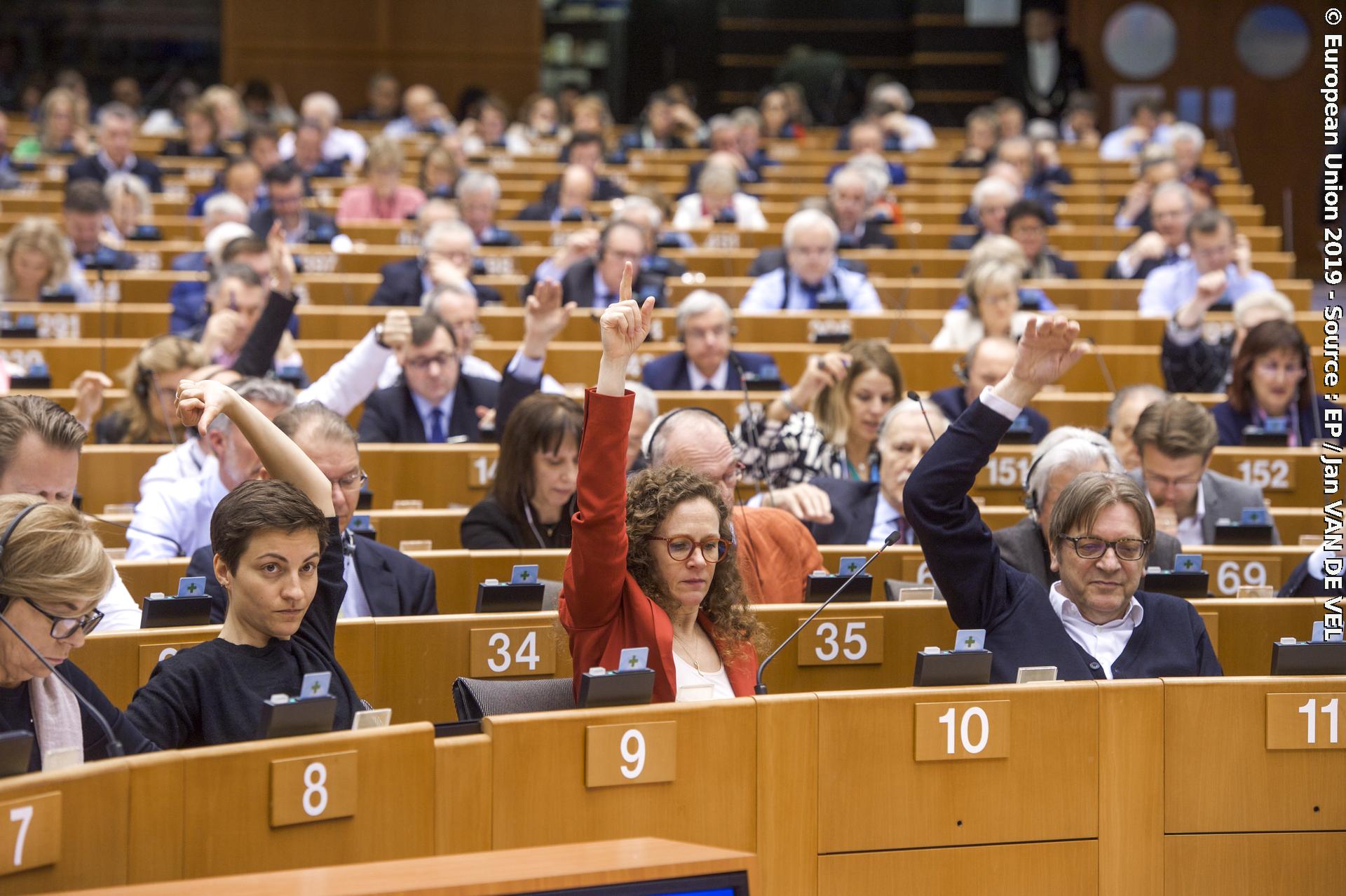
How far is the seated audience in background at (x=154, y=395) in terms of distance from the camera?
4035mm

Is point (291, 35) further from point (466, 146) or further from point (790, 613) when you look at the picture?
point (790, 613)

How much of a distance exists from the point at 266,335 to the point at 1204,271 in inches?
151

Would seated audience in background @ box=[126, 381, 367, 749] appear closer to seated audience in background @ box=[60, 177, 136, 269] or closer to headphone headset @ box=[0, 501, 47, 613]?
headphone headset @ box=[0, 501, 47, 613]

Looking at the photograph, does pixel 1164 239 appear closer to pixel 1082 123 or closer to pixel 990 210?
pixel 990 210

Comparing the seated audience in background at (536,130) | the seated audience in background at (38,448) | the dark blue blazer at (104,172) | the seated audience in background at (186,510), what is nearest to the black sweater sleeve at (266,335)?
the seated audience in background at (186,510)

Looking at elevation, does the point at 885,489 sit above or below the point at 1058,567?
above

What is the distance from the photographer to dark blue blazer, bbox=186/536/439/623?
2949 millimetres

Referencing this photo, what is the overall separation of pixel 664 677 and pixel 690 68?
11157mm

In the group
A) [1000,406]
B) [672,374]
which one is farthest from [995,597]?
[672,374]

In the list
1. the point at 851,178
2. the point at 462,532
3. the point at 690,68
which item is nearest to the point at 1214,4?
the point at 690,68

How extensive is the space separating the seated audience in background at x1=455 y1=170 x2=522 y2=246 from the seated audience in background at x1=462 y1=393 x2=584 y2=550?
3.78 meters

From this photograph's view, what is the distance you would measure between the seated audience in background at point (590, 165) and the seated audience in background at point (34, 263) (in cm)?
286

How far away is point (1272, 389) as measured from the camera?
444 cm

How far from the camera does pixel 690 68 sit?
12961mm
